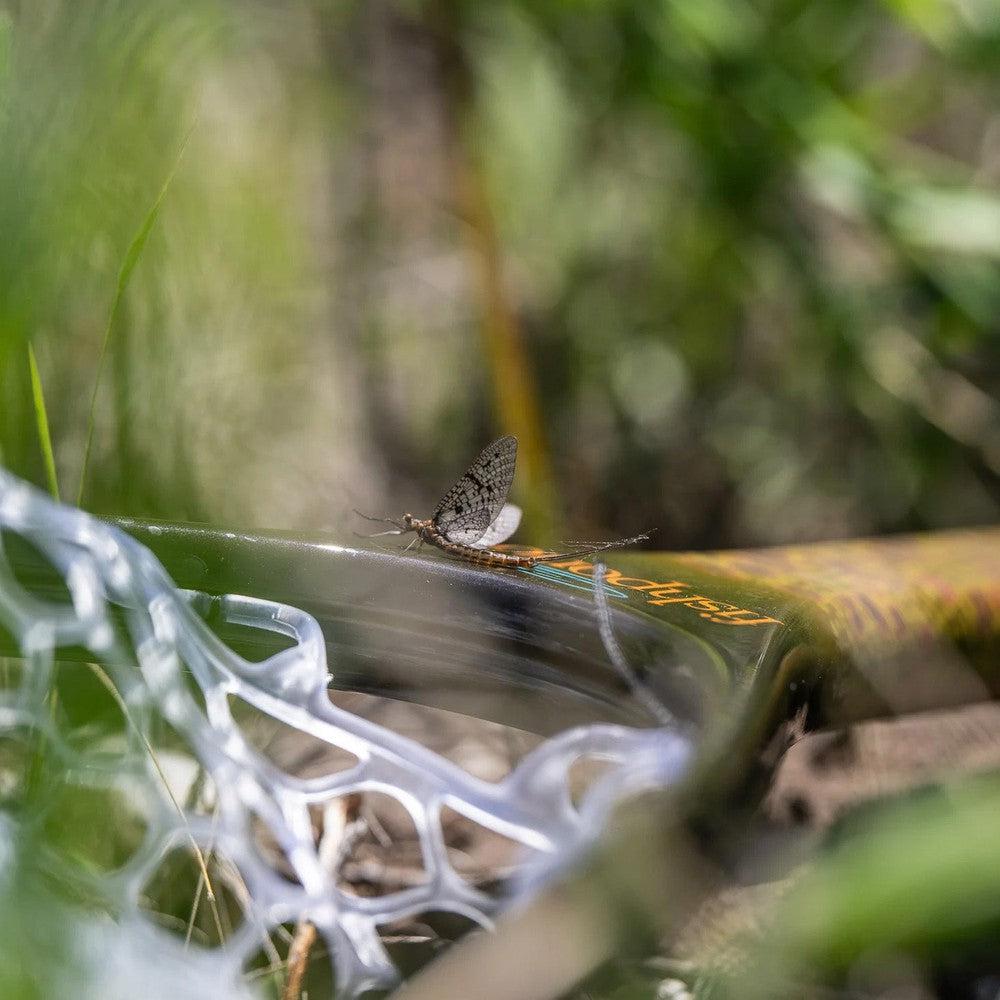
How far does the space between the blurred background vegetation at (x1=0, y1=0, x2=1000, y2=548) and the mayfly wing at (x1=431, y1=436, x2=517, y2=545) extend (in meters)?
0.30

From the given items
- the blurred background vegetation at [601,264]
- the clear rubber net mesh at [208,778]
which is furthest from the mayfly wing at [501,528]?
the blurred background vegetation at [601,264]

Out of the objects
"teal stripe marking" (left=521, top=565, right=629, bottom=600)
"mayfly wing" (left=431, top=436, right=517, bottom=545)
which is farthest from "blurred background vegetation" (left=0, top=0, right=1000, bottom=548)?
"teal stripe marking" (left=521, top=565, right=629, bottom=600)

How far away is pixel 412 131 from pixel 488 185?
424 mm

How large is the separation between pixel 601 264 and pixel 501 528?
1110mm

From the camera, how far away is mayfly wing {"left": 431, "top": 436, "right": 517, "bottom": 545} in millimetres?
673

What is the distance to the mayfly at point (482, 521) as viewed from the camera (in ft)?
2.02

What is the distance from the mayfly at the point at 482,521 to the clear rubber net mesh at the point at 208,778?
5.7 inches

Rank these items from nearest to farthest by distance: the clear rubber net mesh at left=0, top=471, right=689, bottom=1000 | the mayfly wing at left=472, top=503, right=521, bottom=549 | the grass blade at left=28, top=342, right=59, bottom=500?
the clear rubber net mesh at left=0, top=471, right=689, bottom=1000 < the grass blade at left=28, top=342, right=59, bottom=500 < the mayfly wing at left=472, top=503, right=521, bottom=549

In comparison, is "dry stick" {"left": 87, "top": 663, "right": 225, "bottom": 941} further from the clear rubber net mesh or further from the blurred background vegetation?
the blurred background vegetation

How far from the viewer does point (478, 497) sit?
72 cm

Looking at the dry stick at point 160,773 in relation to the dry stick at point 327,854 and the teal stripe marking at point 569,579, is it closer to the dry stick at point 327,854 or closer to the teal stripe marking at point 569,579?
the dry stick at point 327,854

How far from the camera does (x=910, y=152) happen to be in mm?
1634

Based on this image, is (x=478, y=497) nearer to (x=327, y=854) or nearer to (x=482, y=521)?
(x=482, y=521)

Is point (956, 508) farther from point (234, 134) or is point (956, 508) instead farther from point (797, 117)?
point (234, 134)
